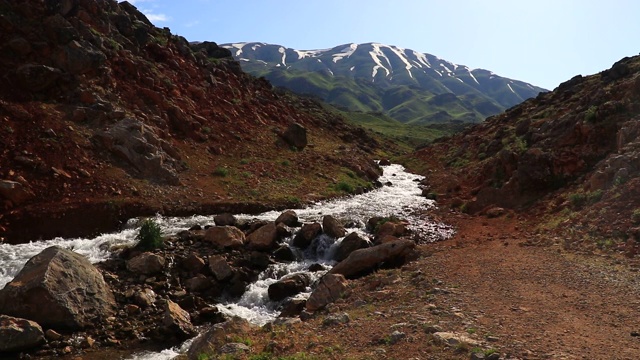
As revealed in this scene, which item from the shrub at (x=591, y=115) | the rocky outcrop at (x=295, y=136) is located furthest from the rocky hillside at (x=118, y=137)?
the shrub at (x=591, y=115)

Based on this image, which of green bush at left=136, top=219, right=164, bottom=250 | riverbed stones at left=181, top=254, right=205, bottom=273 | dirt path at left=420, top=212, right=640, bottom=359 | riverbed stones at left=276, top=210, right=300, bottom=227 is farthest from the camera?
riverbed stones at left=276, top=210, right=300, bottom=227

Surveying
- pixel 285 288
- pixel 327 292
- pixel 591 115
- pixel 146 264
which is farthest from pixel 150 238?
pixel 591 115

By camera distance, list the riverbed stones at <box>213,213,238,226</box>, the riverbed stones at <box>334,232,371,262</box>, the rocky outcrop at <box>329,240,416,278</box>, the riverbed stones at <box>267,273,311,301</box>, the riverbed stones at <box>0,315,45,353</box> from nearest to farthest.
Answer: the riverbed stones at <box>0,315,45,353</box> < the riverbed stones at <box>267,273,311,301</box> < the rocky outcrop at <box>329,240,416,278</box> < the riverbed stones at <box>334,232,371,262</box> < the riverbed stones at <box>213,213,238,226</box>

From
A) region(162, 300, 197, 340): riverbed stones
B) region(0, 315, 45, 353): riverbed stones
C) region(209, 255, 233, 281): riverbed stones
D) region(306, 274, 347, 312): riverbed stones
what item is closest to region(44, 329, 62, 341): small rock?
region(0, 315, 45, 353): riverbed stones

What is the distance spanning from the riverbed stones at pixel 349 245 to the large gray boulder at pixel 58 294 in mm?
12291

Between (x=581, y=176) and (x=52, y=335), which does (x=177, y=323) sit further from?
(x=581, y=176)

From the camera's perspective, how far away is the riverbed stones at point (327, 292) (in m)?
17.9

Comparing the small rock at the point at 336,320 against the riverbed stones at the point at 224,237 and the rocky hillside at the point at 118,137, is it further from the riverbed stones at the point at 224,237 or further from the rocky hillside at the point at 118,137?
the rocky hillside at the point at 118,137

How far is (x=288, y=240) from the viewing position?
26969mm

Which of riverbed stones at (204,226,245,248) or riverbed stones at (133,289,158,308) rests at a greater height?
riverbed stones at (204,226,245,248)

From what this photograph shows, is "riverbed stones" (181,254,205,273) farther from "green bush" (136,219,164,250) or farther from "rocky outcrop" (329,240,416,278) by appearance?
"rocky outcrop" (329,240,416,278)

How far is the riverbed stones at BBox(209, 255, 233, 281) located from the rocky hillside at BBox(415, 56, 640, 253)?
1783cm

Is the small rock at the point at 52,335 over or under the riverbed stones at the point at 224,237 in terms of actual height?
under

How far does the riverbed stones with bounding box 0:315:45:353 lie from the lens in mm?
14461
